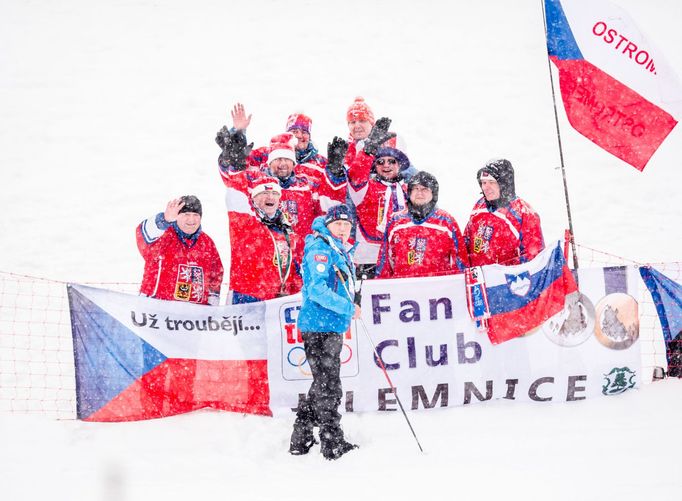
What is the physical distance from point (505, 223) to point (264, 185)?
211 cm

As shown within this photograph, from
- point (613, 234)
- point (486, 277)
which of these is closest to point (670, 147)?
point (613, 234)

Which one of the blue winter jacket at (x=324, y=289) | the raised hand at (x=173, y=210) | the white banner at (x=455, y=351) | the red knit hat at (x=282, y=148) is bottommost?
the white banner at (x=455, y=351)

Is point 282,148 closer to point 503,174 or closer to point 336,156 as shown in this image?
point 336,156

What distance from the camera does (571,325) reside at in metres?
5.91

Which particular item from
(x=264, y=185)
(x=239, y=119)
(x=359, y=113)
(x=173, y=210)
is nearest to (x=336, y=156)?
(x=264, y=185)

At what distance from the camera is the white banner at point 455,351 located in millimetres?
5859

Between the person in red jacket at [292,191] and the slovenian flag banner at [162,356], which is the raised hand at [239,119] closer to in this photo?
the person in red jacket at [292,191]

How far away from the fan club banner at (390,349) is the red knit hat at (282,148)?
1473 mm

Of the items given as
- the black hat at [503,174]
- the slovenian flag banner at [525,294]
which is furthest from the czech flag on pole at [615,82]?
the slovenian flag banner at [525,294]

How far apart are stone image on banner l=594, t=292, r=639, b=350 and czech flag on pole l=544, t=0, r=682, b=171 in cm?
128

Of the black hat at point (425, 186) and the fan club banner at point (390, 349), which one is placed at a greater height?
the black hat at point (425, 186)

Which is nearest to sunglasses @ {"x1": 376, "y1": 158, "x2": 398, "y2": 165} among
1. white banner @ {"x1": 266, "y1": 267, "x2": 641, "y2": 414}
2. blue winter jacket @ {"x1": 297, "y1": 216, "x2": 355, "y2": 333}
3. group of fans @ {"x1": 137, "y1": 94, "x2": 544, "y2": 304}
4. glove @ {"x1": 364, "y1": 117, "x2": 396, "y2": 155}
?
glove @ {"x1": 364, "y1": 117, "x2": 396, "y2": 155}

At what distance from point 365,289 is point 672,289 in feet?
8.74

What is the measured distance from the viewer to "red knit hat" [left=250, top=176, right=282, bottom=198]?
5.89m
